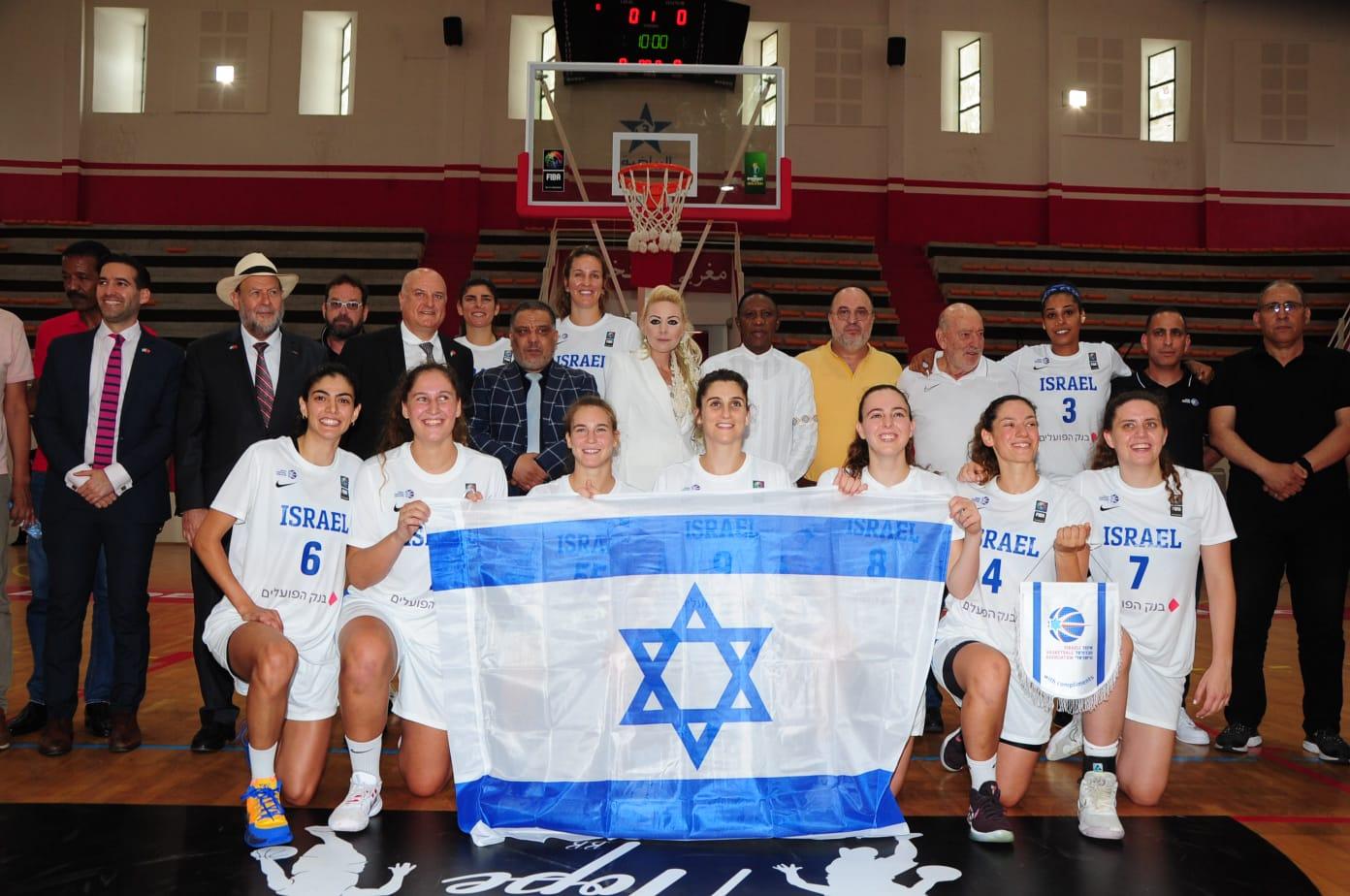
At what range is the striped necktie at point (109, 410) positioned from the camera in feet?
15.8

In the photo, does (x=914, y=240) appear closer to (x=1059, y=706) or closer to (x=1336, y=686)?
(x=1336, y=686)

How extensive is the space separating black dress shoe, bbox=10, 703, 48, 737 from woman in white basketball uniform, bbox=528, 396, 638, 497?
8.81 feet

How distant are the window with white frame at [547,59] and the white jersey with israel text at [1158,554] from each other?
9.90 metres

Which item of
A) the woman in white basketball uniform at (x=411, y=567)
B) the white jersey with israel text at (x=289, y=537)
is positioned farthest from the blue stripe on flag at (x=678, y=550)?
the white jersey with israel text at (x=289, y=537)

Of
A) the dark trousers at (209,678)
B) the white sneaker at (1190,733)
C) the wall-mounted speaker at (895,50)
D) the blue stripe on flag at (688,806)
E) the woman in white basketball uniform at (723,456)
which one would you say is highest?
the wall-mounted speaker at (895,50)

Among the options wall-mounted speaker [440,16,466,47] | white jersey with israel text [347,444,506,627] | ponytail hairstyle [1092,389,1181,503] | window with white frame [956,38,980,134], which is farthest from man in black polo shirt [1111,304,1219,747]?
wall-mounted speaker [440,16,466,47]

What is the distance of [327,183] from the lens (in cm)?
1716

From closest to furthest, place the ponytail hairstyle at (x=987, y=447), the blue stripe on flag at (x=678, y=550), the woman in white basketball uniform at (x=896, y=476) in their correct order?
the blue stripe on flag at (x=678, y=550), the woman in white basketball uniform at (x=896, y=476), the ponytail hairstyle at (x=987, y=447)

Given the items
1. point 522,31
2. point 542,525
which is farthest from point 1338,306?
point 542,525

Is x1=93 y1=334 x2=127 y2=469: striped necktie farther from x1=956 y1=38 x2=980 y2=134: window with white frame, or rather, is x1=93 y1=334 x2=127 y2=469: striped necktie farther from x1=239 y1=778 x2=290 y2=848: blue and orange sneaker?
x1=956 y1=38 x2=980 y2=134: window with white frame

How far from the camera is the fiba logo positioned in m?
3.81

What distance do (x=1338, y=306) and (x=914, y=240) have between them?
6.27 meters

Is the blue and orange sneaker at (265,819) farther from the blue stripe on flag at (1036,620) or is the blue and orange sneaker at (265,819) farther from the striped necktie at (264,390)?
the blue stripe on flag at (1036,620)

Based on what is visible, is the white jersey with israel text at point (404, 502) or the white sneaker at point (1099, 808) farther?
the white jersey with israel text at point (404, 502)
